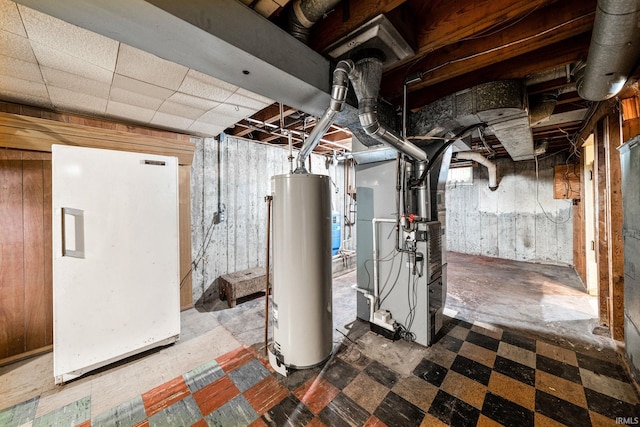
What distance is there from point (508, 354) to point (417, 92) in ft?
9.39

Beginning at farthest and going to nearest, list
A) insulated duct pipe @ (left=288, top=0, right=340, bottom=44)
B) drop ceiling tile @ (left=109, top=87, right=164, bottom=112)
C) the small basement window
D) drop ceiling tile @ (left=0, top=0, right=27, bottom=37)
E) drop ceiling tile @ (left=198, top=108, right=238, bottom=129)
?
the small basement window, drop ceiling tile @ (left=198, top=108, right=238, bottom=129), drop ceiling tile @ (left=109, top=87, right=164, bottom=112), insulated duct pipe @ (left=288, top=0, right=340, bottom=44), drop ceiling tile @ (left=0, top=0, right=27, bottom=37)

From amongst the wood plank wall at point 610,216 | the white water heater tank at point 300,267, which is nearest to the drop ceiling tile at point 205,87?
the white water heater tank at point 300,267

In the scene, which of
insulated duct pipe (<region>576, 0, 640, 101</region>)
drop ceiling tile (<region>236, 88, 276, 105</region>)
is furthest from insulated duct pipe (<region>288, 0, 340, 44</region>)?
insulated duct pipe (<region>576, 0, 640, 101</region>)

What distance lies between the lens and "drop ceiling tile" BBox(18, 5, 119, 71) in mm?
1281

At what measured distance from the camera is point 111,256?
213 centimetres

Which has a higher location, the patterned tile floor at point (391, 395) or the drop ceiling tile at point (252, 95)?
the drop ceiling tile at point (252, 95)

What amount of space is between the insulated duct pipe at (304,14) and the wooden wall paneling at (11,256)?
9.70 feet

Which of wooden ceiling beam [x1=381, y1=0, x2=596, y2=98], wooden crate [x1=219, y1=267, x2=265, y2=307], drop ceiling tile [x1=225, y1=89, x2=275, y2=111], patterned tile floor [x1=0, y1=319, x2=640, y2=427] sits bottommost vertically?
patterned tile floor [x1=0, y1=319, x2=640, y2=427]

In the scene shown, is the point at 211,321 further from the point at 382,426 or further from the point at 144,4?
the point at 144,4

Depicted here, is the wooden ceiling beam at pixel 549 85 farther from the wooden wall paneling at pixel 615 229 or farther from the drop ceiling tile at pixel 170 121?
the drop ceiling tile at pixel 170 121

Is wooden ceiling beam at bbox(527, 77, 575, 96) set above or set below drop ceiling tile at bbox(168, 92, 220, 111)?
above

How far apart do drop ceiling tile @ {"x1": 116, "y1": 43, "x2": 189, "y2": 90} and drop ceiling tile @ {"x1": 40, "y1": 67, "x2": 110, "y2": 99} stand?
0.37 meters

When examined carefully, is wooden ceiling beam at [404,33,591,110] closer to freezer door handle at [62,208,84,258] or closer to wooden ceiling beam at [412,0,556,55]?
wooden ceiling beam at [412,0,556,55]

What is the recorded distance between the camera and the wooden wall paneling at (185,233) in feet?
10.7
